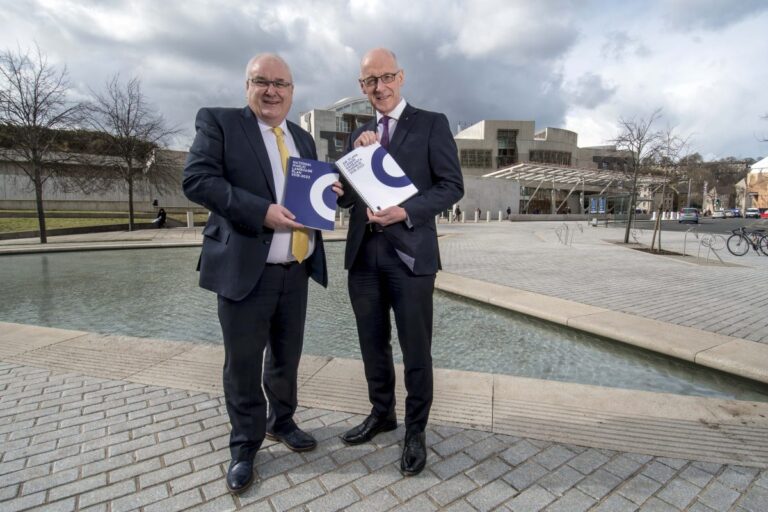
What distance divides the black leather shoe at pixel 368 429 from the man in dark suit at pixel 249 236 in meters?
0.26

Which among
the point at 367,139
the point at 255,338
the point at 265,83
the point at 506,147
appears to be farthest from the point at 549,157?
the point at 255,338

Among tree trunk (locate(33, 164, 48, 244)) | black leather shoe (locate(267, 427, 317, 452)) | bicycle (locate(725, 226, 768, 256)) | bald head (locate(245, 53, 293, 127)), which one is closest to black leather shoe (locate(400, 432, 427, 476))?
black leather shoe (locate(267, 427, 317, 452))

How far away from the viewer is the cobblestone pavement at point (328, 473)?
6.56 feet

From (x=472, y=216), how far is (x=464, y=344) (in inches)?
1793

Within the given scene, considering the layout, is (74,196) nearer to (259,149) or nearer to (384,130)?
(259,149)

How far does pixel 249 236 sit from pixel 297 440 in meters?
1.27

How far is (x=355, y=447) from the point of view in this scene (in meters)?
2.50

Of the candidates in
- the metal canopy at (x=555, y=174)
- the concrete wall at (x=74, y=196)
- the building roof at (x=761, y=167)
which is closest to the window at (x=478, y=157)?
the metal canopy at (x=555, y=174)

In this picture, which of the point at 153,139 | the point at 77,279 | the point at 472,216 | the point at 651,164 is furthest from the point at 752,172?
the point at 77,279

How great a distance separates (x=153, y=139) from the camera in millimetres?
26109

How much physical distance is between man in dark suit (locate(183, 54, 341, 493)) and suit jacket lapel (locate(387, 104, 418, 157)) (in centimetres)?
42

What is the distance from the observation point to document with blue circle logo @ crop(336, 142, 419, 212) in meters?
2.22

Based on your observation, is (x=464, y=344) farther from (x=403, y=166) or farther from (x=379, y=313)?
(x=403, y=166)

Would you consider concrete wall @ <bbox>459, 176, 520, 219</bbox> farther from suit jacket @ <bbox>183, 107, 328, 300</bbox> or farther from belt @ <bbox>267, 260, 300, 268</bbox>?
suit jacket @ <bbox>183, 107, 328, 300</bbox>
